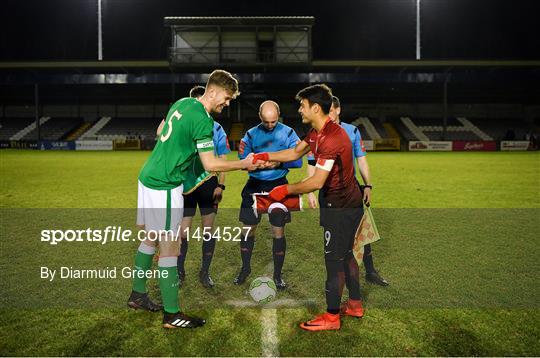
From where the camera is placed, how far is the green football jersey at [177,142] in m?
3.81

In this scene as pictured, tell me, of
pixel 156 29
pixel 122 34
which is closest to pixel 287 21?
pixel 156 29

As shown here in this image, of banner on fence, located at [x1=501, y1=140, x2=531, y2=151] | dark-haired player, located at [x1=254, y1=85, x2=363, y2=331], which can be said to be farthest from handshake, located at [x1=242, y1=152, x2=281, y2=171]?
banner on fence, located at [x1=501, y1=140, x2=531, y2=151]

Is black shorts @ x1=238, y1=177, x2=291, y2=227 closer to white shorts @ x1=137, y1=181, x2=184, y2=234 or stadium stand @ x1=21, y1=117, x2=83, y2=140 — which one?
white shorts @ x1=137, y1=181, x2=184, y2=234

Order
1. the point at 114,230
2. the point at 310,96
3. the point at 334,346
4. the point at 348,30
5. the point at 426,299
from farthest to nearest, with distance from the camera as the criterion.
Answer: the point at 348,30 < the point at 114,230 < the point at 426,299 < the point at 310,96 < the point at 334,346

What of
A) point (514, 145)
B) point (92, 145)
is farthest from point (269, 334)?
point (514, 145)

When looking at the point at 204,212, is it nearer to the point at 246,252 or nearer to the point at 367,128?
the point at 246,252

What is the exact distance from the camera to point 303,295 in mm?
4684

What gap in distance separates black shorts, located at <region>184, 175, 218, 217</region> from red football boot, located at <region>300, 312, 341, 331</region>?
6.62 feet

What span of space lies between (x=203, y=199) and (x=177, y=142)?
149 centimetres

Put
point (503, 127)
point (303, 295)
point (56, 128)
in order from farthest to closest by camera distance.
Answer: point (503, 127)
point (56, 128)
point (303, 295)

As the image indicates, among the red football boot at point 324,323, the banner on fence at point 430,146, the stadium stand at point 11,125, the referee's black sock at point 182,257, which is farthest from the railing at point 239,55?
the red football boot at point 324,323

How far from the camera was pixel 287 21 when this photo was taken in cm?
3831

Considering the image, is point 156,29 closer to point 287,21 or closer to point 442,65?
point 287,21

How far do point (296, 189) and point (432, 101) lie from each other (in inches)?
1906
